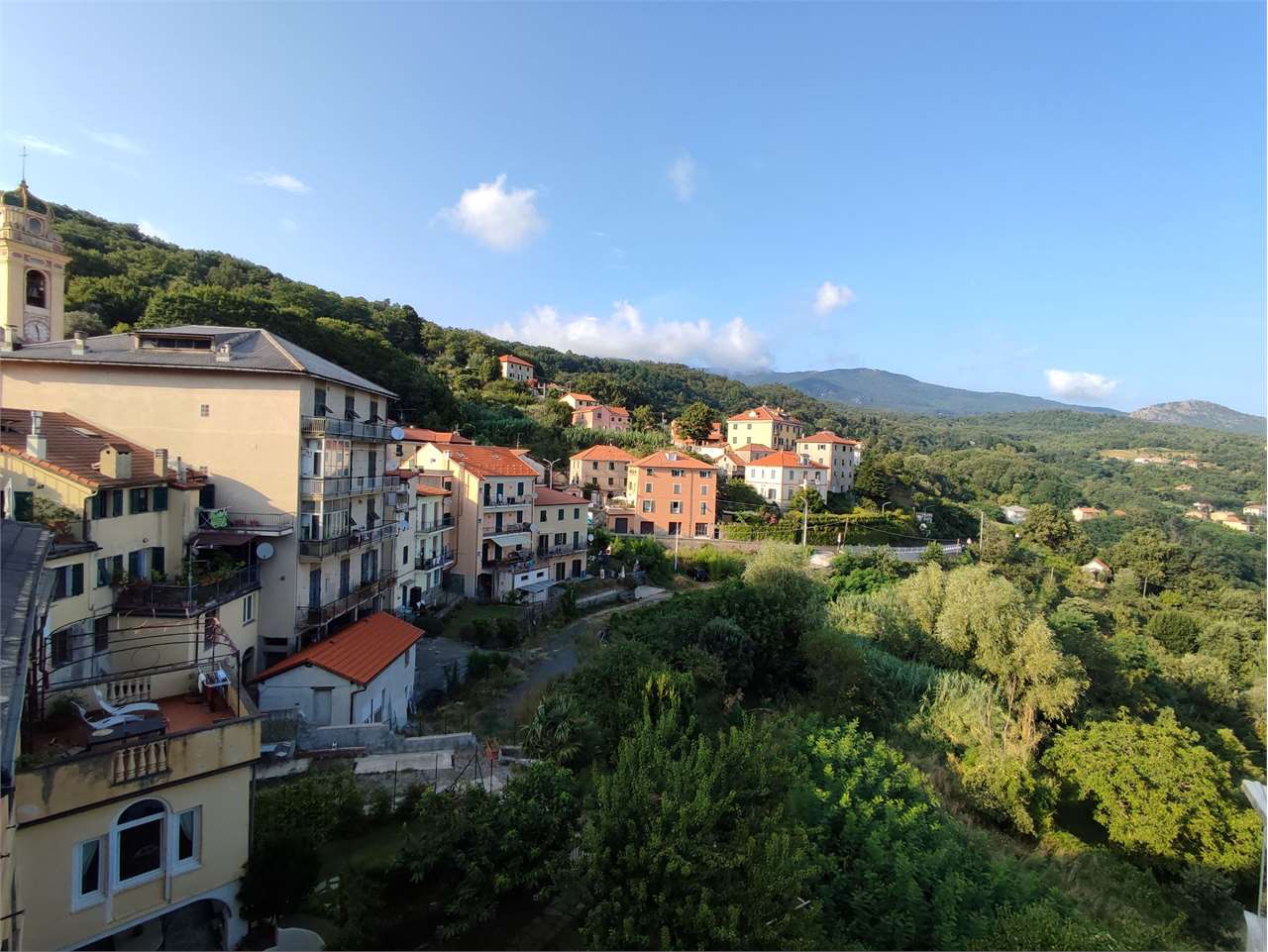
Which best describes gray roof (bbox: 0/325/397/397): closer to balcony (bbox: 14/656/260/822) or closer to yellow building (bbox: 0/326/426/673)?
yellow building (bbox: 0/326/426/673)

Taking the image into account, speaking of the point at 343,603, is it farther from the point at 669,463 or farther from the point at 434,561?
the point at 669,463

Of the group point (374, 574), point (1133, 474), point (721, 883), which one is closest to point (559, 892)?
point (721, 883)

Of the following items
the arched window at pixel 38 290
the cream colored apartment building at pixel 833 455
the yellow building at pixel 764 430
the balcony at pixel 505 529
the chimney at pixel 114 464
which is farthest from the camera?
the yellow building at pixel 764 430

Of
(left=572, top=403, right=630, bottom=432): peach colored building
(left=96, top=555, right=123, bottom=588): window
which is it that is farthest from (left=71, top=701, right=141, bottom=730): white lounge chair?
(left=572, top=403, right=630, bottom=432): peach colored building

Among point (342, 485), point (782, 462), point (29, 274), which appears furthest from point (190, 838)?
point (782, 462)

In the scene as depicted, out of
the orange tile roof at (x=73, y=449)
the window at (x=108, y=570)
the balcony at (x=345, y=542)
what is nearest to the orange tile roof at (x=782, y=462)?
the balcony at (x=345, y=542)

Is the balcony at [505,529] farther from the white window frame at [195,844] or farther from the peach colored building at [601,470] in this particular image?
the white window frame at [195,844]
